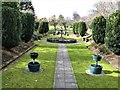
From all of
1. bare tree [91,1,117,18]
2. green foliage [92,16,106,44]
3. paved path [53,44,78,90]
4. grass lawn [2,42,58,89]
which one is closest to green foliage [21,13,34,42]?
green foliage [92,16,106,44]

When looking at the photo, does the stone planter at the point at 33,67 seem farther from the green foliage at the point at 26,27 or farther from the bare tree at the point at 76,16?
the bare tree at the point at 76,16

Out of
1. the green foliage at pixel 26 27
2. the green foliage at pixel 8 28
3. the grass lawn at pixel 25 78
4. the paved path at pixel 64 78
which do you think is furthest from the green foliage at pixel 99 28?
the grass lawn at pixel 25 78

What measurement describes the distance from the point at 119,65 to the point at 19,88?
815cm

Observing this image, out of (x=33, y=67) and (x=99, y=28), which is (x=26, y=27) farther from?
(x=33, y=67)

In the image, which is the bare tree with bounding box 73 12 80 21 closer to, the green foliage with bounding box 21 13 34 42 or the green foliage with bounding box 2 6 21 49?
the green foliage with bounding box 21 13 34 42

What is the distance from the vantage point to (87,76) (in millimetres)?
12359

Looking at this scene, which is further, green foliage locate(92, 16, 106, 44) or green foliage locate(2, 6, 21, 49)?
green foliage locate(92, 16, 106, 44)

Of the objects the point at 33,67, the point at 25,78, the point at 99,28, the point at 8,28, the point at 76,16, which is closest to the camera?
the point at 25,78

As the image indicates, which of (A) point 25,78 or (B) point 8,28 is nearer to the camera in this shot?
(A) point 25,78

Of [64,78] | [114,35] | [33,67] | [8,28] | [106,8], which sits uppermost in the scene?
[106,8]

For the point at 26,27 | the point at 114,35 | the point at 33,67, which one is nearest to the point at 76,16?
the point at 26,27

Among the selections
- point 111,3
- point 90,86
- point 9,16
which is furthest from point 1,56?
point 111,3

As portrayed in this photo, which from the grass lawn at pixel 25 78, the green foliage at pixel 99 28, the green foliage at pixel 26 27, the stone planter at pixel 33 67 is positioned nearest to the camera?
the grass lawn at pixel 25 78

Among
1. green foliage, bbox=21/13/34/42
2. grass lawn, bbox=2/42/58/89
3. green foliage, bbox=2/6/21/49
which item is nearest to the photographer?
grass lawn, bbox=2/42/58/89
